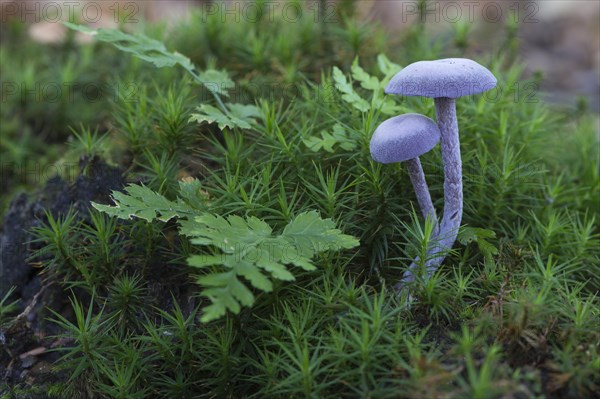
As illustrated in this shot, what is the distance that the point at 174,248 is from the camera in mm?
3111

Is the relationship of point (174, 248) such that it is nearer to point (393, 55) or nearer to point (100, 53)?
point (393, 55)

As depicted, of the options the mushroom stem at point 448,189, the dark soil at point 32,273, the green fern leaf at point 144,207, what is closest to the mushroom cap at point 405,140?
the mushroom stem at point 448,189

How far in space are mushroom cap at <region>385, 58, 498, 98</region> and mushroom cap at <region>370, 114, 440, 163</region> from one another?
17 cm

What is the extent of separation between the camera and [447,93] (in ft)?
7.96

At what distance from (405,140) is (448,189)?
0.51 m


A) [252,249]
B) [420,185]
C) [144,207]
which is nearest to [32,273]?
[144,207]

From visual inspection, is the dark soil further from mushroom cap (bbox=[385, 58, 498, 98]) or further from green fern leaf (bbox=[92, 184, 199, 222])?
mushroom cap (bbox=[385, 58, 498, 98])

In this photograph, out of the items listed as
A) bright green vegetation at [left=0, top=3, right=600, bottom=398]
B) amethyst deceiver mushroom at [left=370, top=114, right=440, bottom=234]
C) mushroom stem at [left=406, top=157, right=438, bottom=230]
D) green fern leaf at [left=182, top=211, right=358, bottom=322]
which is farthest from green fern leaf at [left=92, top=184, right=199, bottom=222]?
mushroom stem at [left=406, top=157, right=438, bottom=230]

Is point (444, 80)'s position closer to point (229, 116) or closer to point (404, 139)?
point (404, 139)

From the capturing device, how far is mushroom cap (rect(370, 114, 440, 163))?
2.51m

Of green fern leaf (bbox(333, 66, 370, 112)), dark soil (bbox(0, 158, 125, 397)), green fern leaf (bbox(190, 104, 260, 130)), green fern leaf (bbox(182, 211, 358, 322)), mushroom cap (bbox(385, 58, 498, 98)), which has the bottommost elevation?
dark soil (bbox(0, 158, 125, 397))

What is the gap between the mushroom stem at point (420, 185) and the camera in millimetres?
2750

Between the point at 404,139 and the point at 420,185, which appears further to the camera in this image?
the point at 420,185

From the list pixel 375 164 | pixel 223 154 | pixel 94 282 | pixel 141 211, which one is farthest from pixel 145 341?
pixel 375 164
